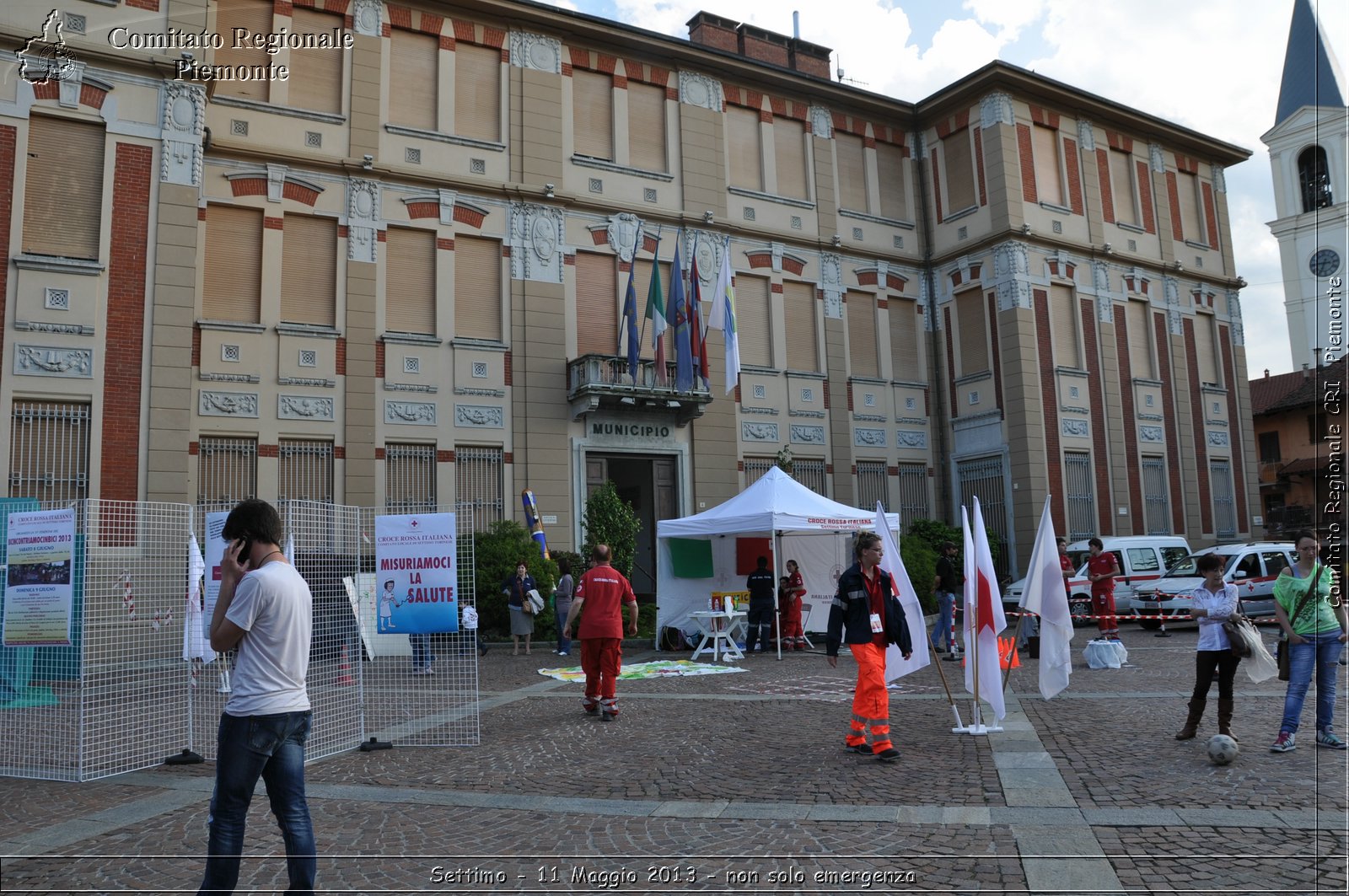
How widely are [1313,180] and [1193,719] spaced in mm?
5469

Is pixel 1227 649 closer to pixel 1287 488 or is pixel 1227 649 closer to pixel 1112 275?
pixel 1112 275

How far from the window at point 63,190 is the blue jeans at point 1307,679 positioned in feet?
62.5

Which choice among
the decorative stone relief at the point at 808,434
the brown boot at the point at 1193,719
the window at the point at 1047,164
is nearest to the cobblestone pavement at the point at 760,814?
the brown boot at the point at 1193,719

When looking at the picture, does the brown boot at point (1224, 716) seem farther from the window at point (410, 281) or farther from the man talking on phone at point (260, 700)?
the window at point (410, 281)

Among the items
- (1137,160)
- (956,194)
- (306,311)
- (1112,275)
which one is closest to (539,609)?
(306,311)

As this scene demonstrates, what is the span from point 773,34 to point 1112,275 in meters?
12.8

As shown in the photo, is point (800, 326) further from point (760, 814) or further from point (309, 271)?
point (760, 814)

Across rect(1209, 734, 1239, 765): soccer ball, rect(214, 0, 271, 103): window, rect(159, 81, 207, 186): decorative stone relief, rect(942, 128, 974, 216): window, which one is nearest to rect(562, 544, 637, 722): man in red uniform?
rect(1209, 734, 1239, 765): soccer ball

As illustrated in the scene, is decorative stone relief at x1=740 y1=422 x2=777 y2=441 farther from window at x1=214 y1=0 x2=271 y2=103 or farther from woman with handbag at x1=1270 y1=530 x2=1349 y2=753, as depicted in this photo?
woman with handbag at x1=1270 y1=530 x2=1349 y2=753

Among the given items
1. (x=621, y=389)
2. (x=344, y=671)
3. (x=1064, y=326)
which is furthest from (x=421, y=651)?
(x=1064, y=326)

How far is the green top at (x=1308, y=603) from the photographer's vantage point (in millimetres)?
7797

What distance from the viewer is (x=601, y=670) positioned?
421 inches

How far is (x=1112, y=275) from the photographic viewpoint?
97.8ft

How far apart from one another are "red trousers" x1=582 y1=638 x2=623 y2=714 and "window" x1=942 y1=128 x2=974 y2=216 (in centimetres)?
2209
